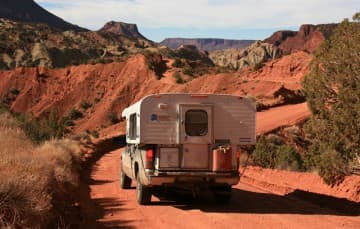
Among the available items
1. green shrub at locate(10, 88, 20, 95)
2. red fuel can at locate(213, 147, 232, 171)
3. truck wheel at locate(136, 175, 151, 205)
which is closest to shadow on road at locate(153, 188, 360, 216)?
truck wheel at locate(136, 175, 151, 205)

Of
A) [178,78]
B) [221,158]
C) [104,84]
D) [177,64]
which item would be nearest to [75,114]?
[104,84]

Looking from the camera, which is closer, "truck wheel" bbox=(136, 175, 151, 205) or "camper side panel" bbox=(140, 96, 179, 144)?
"camper side panel" bbox=(140, 96, 179, 144)

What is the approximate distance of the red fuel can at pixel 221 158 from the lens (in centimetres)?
1406

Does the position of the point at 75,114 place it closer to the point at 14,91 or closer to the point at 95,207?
the point at 14,91

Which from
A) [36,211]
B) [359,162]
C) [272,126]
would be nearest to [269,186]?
[359,162]

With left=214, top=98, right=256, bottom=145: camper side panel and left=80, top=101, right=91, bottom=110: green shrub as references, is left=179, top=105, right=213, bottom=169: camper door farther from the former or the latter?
left=80, top=101, right=91, bottom=110: green shrub

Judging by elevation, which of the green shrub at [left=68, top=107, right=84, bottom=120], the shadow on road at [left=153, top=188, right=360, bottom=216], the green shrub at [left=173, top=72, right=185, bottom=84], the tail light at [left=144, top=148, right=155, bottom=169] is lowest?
the shadow on road at [left=153, top=188, right=360, bottom=216]

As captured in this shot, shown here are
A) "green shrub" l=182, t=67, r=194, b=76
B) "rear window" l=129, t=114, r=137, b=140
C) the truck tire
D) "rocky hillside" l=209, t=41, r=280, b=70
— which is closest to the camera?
the truck tire

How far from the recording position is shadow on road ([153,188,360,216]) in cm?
1439

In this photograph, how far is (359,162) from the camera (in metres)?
16.2

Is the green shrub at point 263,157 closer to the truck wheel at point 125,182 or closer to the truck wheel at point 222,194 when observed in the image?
the truck wheel at point 125,182

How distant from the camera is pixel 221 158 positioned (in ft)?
46.2

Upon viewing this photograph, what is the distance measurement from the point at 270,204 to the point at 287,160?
11964 mm

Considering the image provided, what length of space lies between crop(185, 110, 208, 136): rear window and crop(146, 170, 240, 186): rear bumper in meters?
0.98
